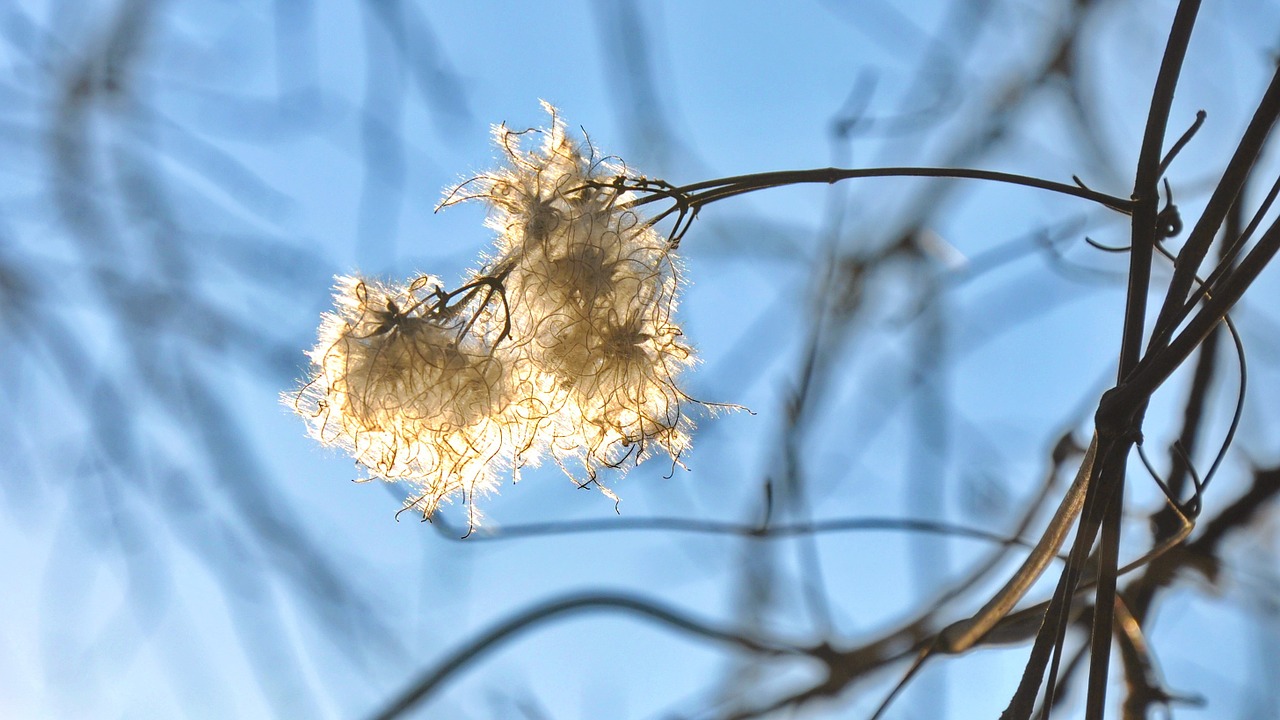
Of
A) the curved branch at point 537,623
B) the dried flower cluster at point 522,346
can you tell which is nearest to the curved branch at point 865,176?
the dried flower cluster at point 522,346

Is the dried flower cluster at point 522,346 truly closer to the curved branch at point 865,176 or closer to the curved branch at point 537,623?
the curved branch at point 865,176

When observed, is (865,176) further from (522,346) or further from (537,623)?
(537,623)

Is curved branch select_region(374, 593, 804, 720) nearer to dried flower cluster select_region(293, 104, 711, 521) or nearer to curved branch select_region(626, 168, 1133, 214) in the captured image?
dried flower cluster select_region(293, 104, 711, 521)

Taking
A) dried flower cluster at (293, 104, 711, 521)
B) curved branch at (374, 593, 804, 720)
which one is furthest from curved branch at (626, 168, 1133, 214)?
curved branch at (374, 593, 804, 720)

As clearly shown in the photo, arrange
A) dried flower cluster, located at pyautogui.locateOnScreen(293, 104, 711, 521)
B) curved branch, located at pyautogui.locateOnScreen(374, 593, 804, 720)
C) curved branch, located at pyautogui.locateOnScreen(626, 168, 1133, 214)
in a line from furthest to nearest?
curved branch, located at pyautogui.locateOnScreen(374, 593, 804, 720) < dried flower cluster, located at pyautogui.locateOnScreen(293, 104, 711, 521) < curved branch, located at pyautogui.locateOnScreen(626, 168, 1133, 214)

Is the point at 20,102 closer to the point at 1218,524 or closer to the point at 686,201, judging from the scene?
the point at 686,201

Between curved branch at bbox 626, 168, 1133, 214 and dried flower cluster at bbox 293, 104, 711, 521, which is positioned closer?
curved branch at bbox 626, 168, 1133, 214

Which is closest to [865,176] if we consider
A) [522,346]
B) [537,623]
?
[522,346]

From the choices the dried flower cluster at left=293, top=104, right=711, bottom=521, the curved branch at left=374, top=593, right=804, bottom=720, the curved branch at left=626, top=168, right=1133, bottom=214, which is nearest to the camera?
the curved branch at left=626, top=168, right=1133, bottom=214
